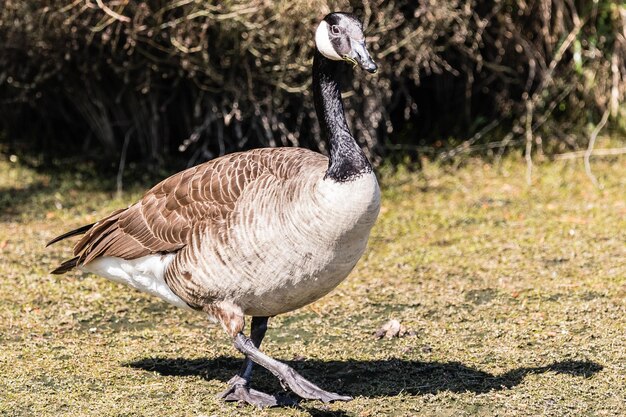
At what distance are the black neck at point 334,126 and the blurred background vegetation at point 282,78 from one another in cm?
311

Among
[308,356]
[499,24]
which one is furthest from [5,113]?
[308,356]

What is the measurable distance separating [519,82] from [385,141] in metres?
1.48

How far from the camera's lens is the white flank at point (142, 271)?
195 inches

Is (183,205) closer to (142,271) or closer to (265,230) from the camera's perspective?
(142,271)

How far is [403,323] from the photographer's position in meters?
5.83

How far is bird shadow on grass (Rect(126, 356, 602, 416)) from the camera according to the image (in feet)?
16.0

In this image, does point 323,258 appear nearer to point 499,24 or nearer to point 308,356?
point 308,356

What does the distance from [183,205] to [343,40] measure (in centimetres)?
121

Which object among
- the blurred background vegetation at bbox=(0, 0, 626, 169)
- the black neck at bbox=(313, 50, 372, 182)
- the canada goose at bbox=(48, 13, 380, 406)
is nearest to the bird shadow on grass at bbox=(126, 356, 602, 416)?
the canada goose at bbox=(48, 13, 380, 406)

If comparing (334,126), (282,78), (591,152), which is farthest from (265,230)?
(591,152)

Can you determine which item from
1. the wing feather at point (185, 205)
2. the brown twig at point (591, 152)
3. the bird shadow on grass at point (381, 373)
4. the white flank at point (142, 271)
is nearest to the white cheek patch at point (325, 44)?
the wing feather at point (185, 205)

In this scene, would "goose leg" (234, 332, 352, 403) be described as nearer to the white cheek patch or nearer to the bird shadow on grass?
the bird shadow on grass

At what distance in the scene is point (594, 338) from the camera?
5.41 metres

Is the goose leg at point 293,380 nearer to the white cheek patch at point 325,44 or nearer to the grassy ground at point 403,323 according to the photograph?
the grassy ground at point 403,323
